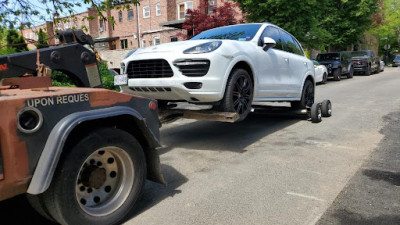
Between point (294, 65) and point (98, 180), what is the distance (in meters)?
5.03

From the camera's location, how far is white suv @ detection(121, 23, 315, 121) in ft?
14.3

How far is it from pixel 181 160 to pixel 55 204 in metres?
2.49

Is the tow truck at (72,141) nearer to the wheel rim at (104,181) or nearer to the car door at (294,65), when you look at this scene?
the wheel rim at (104,181)

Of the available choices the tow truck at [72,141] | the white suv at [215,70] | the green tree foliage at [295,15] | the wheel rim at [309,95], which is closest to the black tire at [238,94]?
the white suv at [215,70]

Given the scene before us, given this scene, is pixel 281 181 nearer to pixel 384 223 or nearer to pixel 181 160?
pixel 384 223

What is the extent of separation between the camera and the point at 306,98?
25.0 feet

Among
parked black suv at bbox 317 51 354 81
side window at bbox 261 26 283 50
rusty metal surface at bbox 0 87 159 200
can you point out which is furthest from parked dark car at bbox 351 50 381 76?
rusty metal surface at bbox 0 87 159 200

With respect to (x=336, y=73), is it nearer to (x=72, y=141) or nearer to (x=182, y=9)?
(x=182, y=9)

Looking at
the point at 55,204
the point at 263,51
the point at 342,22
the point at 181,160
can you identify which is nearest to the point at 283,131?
the point at 263,51

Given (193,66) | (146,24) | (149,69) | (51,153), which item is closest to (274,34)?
(193,66)

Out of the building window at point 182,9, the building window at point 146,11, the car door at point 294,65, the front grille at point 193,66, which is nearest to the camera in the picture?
the front grille at point 193,66

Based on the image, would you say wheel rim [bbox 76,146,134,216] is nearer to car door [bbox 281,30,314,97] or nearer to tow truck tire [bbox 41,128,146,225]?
tow truck tire [bbox 41,128,146,225]

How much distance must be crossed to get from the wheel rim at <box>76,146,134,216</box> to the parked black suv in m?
19.5

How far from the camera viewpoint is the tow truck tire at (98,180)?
2.37 m
